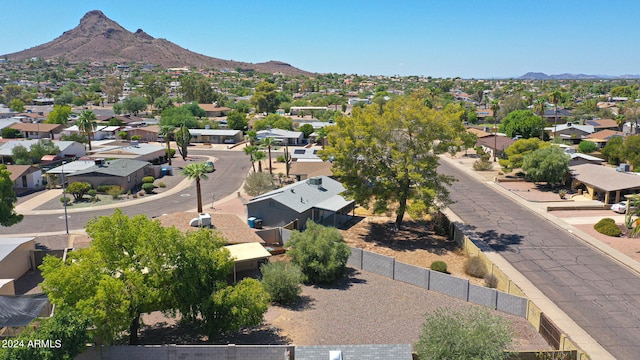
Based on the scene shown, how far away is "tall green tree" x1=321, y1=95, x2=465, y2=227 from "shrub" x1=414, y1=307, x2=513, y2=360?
63.9 ft

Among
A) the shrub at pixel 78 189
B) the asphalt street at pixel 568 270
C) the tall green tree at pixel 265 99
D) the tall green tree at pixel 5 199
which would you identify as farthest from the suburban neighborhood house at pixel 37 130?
the asphalt street at pixel 568 270

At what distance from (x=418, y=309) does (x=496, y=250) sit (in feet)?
46.2

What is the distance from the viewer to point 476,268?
35094 millimetres

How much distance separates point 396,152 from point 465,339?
2352cm

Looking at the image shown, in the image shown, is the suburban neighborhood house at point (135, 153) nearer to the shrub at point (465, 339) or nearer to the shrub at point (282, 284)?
the shrub at point (282, 284)

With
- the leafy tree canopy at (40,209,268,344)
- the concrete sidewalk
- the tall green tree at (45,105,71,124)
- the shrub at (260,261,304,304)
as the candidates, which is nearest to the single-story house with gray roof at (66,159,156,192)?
the shrub at (260,261,304,304)

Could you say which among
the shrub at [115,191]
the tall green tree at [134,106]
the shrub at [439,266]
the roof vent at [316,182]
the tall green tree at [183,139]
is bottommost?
the shrub at [439,266]

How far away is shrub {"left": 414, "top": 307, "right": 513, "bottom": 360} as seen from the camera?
1978 cm

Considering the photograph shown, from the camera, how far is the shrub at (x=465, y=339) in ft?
64.9

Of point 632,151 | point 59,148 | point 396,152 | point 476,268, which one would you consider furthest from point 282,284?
point 59,148

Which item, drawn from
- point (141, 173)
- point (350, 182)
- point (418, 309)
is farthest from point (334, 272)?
point (141, 173)

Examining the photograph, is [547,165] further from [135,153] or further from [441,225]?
[135,153]

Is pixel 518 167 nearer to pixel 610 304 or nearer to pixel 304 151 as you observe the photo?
pixel 304 151

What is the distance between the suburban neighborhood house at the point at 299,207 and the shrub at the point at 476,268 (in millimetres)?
13172
